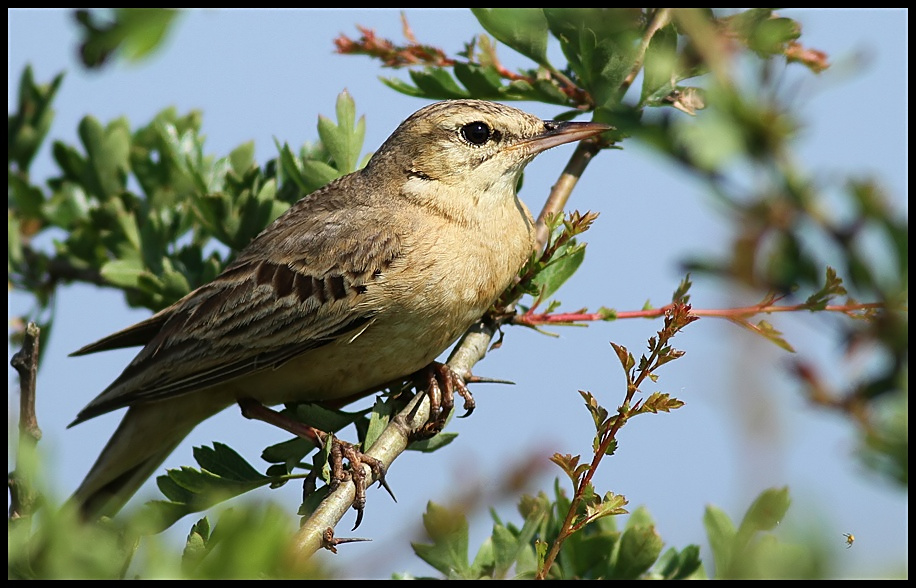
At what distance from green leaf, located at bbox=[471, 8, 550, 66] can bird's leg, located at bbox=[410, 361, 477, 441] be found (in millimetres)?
1450

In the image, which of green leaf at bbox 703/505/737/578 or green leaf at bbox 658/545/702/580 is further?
green leaf at bbox 658/545/702/580

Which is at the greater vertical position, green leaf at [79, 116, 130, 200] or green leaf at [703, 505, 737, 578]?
green leaf at [79, 116, 130, 200]

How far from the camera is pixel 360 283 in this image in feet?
14.9

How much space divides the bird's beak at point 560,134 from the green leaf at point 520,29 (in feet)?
1.18

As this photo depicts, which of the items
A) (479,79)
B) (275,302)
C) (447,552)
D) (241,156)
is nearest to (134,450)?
(275,302)

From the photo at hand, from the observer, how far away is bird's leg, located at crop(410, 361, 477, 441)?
13.2ft

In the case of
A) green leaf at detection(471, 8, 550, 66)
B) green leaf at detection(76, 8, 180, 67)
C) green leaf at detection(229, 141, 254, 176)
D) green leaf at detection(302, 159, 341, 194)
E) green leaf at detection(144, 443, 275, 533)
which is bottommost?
green leaf at detection(144, 443, 275, 533)

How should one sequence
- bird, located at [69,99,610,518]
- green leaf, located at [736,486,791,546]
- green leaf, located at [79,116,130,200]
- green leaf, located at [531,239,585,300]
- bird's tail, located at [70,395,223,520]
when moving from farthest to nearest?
1. bird's tail, located at [70,395,223,520]
2. green leaf, located at [79,116,130,200]
3. bird, located at [69,99,610,518]
4. green leaf, located at [531,239,585,300]
5. green leaf, located at [736,486,791,546]

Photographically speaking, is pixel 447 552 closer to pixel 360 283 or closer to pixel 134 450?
pixel 360 283

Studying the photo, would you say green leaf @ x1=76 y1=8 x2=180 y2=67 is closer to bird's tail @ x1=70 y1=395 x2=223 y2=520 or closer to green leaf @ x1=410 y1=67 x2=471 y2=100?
green leaf @ x1=410 y1=67 x2=471 y2=100

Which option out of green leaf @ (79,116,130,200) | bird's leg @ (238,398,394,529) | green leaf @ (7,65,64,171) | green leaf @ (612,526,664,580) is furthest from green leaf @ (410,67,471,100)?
green leaf @ (7,65,64,171)

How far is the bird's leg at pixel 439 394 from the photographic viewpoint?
402 centimetres

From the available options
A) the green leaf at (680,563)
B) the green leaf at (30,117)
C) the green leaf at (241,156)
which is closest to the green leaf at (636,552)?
the green leaf at (680,563)

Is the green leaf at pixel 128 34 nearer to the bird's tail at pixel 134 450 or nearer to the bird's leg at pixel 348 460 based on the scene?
the bird's leg at pixel 348 460
